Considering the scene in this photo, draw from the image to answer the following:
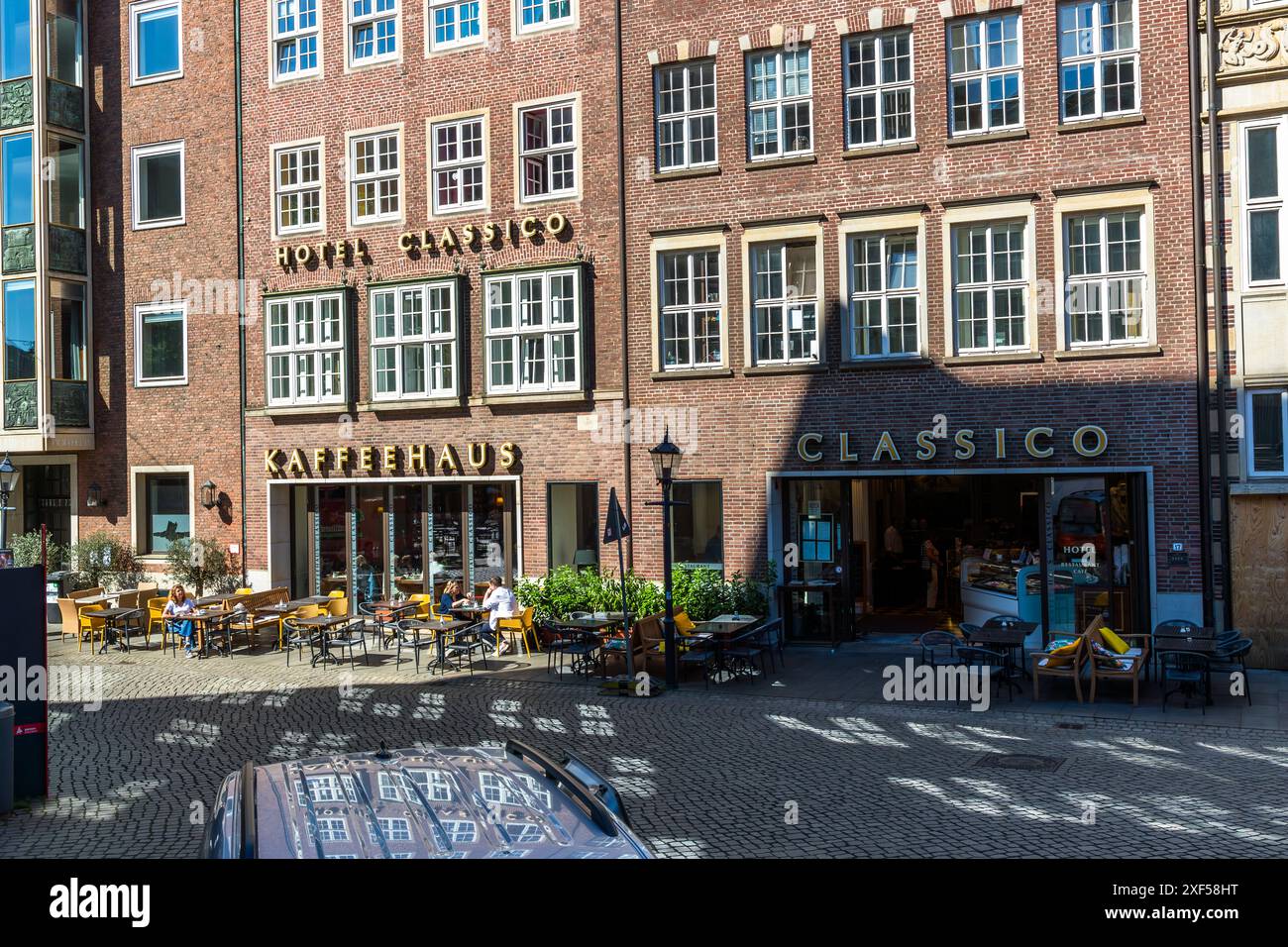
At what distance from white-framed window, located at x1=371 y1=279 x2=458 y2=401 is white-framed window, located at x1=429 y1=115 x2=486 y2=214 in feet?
5.80

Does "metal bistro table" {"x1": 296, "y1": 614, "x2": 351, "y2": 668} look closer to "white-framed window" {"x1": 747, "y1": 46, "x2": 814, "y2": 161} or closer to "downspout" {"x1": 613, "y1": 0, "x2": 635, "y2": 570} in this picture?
"downspout" {"x1": 613, "y1": 0, "x2": 635, "y2": 570}

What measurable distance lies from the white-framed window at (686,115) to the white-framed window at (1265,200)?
29.8 feet

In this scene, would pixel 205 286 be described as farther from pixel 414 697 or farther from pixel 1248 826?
pixel 1248 826

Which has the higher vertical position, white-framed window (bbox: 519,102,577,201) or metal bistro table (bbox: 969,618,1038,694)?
white-framed window (bbox: 519,102,577,201)

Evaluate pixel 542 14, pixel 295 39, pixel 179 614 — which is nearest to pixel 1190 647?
pixel 542 14

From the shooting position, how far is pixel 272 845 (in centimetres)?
418

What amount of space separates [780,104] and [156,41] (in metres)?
16.5

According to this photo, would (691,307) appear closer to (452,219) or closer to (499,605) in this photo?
(452,219)

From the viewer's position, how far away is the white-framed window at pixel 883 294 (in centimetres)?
1992

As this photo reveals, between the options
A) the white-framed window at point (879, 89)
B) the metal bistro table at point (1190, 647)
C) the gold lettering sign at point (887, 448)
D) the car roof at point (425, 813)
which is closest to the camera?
the car roof at point (425, 813)

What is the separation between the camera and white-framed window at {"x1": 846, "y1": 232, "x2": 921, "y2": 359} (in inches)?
784

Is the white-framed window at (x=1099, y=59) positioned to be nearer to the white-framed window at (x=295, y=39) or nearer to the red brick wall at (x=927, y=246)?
the red brick wall at (x=927, y=246)

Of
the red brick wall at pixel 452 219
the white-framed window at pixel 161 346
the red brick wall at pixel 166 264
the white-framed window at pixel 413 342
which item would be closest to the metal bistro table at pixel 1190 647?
the red brick wall at pixel 452 219

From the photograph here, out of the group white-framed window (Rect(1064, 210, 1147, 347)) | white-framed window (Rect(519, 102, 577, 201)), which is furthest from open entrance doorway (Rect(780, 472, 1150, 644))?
white-framed window (Rect(519, 102, 577, 201))
